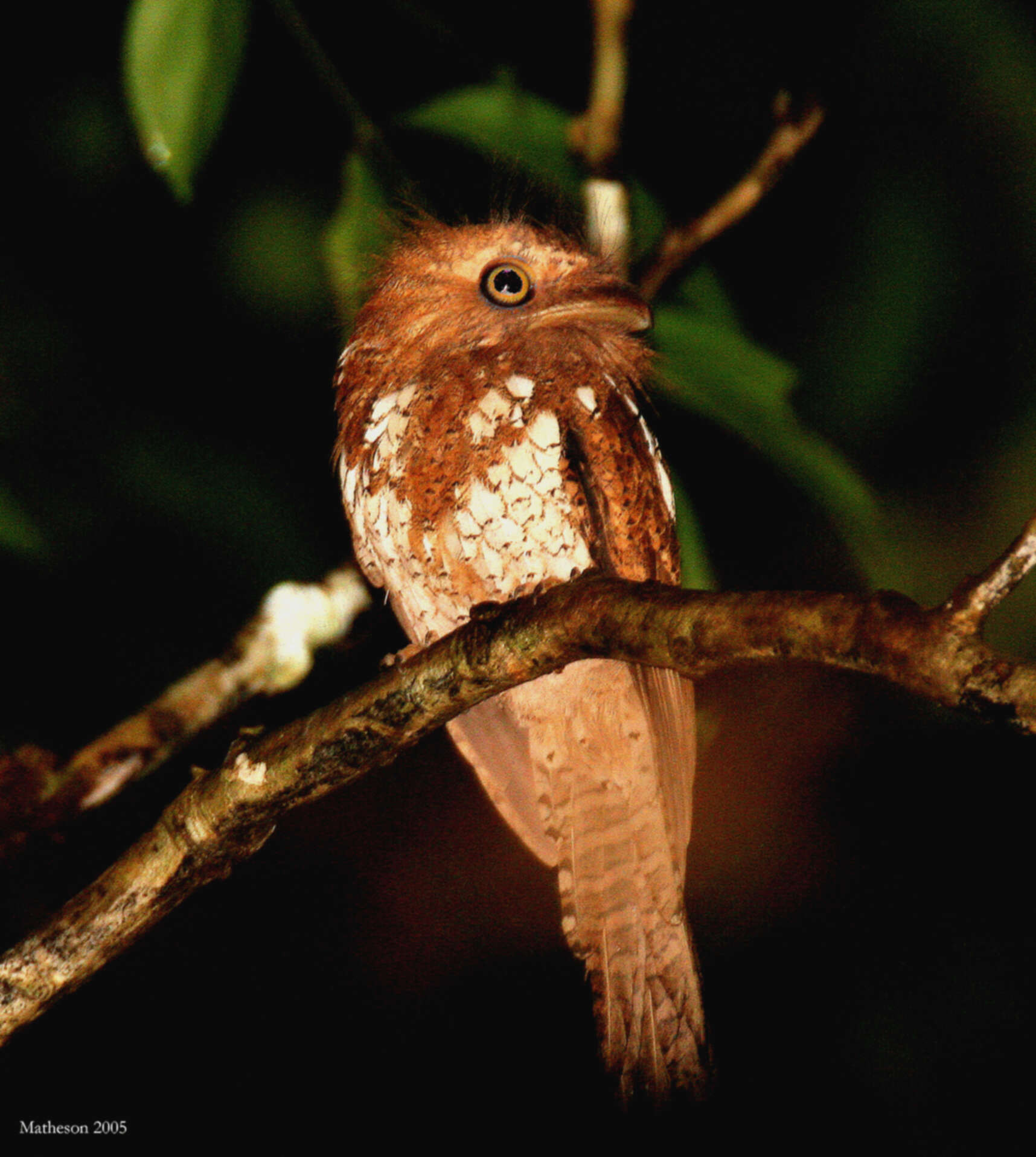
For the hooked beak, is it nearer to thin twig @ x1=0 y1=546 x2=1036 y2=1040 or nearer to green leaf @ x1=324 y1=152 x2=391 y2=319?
green leaf @ x1=324 y1=152 x2=391 y2=319

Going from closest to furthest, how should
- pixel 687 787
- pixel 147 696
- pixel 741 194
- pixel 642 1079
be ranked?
pixel 642 1079, pixel 687 787, pixel 741 194, pixel 147 696

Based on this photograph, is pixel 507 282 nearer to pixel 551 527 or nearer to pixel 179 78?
pixel 551 527

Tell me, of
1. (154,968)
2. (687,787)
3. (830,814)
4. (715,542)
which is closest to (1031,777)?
(830,814)

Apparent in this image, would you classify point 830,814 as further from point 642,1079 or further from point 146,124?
point 146,124

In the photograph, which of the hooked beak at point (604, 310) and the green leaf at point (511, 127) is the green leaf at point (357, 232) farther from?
the hooked beak at point (604, 310)

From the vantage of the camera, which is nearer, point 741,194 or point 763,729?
point 741,194
